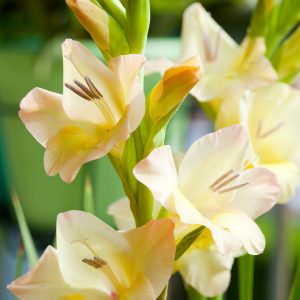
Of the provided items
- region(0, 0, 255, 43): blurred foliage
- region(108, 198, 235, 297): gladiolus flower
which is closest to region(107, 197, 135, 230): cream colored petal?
region(108, 198, 235, 297): gladiolus flower

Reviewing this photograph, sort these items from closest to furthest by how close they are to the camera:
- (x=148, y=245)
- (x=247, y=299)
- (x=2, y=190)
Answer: (x=148, y=245), (x=247, y=299), (x=2, y=190)

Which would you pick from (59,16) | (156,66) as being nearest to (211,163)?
(156,66)

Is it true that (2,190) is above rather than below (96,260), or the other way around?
below

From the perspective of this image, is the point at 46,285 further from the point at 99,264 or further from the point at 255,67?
the point at 255,67

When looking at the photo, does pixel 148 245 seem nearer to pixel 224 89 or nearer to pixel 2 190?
pixel 224 89

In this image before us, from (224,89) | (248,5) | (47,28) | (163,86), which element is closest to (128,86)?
(163,86)

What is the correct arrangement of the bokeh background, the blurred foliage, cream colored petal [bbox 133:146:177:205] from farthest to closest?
the blurred foliage
the bokeh background
cream colored petal [bbox 133:146:177:205]

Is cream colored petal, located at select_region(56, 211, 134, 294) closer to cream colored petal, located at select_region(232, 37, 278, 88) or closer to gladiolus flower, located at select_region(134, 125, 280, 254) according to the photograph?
gladiolus flower, located at select_region(134, 125, 280, 254)
